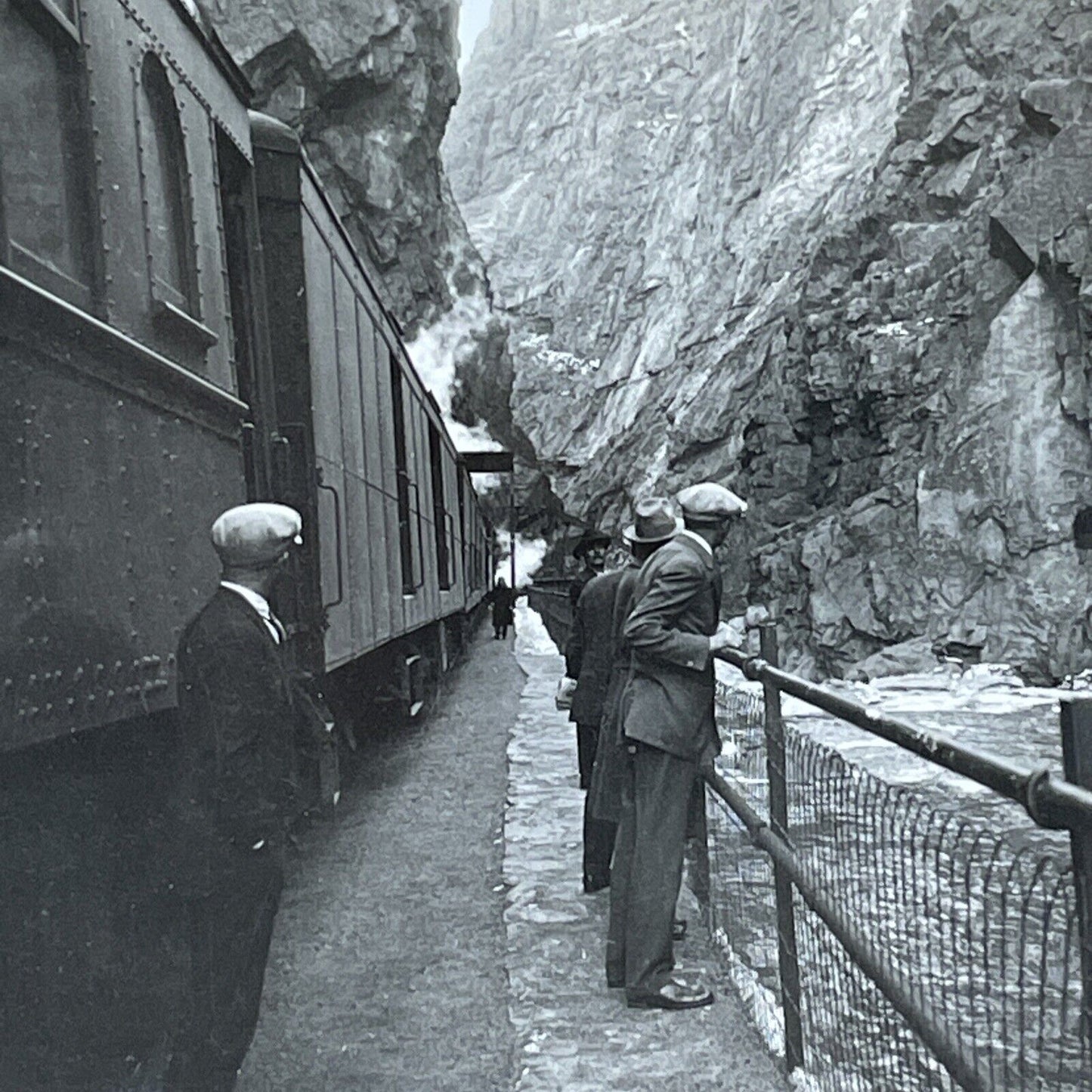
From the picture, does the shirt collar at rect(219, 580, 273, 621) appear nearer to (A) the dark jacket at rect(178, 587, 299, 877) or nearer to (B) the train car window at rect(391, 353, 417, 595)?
(A) the dark jacket at rect(178, 587, 299, 877)

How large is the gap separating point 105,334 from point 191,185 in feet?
4.44

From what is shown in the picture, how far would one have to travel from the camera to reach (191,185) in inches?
175

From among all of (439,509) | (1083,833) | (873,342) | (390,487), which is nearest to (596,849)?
(1083,833)

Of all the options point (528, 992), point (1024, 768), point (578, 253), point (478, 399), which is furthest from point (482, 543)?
point (578, 253)

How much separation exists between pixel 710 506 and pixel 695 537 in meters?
0.12

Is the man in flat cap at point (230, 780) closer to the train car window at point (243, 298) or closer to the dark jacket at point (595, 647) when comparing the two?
the train car window at point (243, 298)

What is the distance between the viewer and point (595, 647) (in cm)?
616

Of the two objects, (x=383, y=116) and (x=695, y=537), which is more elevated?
(x=383, y=116)

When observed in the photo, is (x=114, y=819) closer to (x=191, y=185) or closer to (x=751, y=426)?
(x=191, y=185)

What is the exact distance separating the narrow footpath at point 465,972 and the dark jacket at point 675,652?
977 millimetres

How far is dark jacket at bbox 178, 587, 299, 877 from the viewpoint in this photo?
306cm

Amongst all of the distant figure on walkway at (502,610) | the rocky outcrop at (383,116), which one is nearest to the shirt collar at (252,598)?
the distant figure on walkway at (502,610)

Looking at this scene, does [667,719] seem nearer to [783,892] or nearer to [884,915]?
[783,892]

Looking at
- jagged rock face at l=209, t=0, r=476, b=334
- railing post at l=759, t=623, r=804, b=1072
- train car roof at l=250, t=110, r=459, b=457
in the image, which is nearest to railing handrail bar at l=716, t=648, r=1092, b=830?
railing post at l=759, t=623, r=804, b=1072
